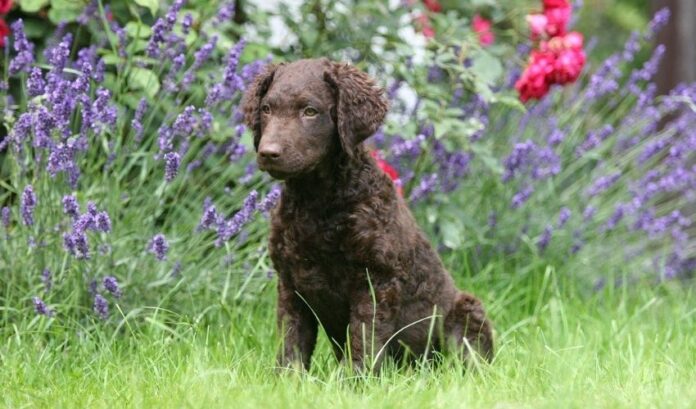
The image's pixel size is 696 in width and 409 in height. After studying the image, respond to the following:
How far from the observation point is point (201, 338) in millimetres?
3822

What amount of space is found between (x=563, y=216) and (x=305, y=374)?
2.19 m

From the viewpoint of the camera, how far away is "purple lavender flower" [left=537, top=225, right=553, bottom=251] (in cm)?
501

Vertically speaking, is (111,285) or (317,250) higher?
(317,250)

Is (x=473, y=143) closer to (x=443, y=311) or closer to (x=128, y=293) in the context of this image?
(x=443, y=311)

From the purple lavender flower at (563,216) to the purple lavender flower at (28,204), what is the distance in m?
2.52

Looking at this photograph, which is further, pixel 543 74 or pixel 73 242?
pixel 543 74

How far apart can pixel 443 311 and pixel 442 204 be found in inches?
51.9

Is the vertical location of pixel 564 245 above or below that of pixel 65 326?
above

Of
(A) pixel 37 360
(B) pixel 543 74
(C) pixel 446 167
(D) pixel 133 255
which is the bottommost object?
(A) pixel 37 360

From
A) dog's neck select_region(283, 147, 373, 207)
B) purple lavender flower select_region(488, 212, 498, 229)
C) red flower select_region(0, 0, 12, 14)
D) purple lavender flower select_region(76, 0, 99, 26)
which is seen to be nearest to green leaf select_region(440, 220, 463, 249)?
purple lavender flower select_region(488, 212, 498, 229)

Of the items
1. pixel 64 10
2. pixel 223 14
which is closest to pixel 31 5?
pixel 64 10

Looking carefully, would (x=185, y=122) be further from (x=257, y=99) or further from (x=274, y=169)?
(x=274, y=169)

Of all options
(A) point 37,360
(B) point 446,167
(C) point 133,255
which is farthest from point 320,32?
(A) point 37,360

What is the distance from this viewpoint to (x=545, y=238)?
198 inches
